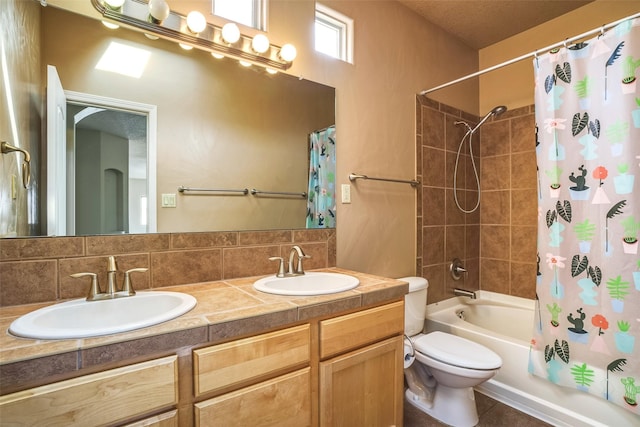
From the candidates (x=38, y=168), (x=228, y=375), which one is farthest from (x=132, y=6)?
(x=228, y=375)

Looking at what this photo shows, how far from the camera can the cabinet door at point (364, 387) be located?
114cm

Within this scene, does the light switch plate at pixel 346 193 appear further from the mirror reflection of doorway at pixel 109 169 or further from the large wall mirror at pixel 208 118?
the mirror reflection of doorway at pixel 109 169

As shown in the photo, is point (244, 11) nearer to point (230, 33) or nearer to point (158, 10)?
point (230, 33)

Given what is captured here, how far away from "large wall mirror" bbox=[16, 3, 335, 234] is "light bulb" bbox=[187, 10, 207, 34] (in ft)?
0.32

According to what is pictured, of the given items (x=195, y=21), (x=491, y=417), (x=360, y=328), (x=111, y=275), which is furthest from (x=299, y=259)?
(x=491, y=417)

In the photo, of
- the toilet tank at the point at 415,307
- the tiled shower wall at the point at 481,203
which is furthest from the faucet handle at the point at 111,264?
the tiled shower wall at the point at 481,203

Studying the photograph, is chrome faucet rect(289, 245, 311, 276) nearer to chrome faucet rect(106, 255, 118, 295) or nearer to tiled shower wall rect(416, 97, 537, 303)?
chrome faucet rect(106, 255, 118, 295)

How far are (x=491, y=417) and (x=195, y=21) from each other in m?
2.50

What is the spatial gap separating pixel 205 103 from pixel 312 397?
Result: 1.32 m

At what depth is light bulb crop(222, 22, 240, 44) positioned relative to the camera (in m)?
1.42

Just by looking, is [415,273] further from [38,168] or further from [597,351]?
[38,168]

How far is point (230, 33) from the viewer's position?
1422 mm

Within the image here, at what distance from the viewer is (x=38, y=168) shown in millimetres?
1096

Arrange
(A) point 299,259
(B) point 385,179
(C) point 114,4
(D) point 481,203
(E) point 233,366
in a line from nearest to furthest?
(E) point 233,366 < (C) point 114,4 < (A) point 299,259 < (B) point 385,179 < (D) point 481,203
